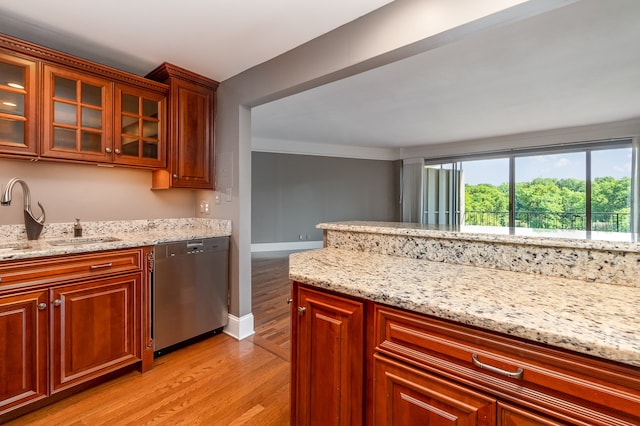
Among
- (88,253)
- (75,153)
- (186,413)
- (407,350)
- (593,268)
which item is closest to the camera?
(407,350)

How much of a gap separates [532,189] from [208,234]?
5950 millimetres

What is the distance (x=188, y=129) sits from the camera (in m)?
2.63

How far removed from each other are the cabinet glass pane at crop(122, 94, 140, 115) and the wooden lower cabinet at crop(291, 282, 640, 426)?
208 cm

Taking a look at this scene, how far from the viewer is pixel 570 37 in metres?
2.35

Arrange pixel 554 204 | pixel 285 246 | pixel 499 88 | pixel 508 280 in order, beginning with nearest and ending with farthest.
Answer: pixel 508 280 → pixel 499 88 → pixel 554 204 → pixel 285 246

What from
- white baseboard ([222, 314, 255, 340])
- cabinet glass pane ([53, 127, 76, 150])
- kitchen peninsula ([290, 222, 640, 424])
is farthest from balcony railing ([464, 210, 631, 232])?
cabinet glass pane ([53, 127, 76, 150])

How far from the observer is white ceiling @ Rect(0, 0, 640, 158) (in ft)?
5.91

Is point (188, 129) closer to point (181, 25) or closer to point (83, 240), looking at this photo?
point (181, 25)

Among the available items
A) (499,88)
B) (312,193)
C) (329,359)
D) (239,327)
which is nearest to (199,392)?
(239,327)

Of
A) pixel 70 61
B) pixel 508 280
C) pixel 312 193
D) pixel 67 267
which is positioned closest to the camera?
pixel 508 280

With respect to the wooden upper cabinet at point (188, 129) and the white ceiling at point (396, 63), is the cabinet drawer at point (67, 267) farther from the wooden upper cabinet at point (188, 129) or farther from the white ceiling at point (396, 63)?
the white ceiling at point (396, 63)

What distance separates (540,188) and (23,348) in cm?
711

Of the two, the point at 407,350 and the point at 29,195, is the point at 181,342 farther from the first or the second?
the point at 407,350

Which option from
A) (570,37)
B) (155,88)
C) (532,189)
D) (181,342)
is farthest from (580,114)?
(181,342)
